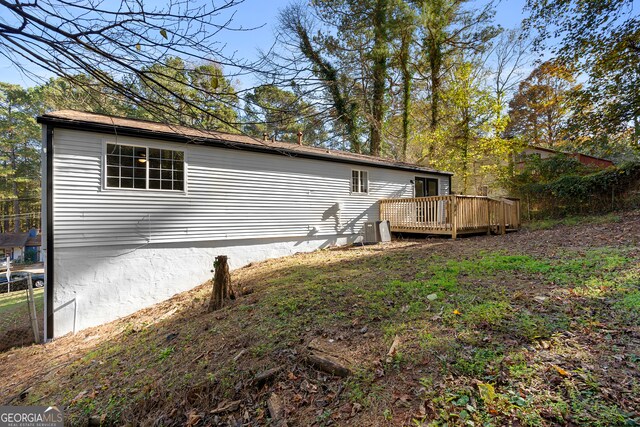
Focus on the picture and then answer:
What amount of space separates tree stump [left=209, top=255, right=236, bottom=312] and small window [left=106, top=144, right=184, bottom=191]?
3.44 meters

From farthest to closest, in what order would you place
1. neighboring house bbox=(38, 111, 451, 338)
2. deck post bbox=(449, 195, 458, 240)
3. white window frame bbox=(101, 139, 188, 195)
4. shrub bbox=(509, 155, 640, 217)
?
shrub bbox=(509, 155, 640, 217), deck post bbox=(449, 195, 458, 240), white window frame bbox=(101, 139, 188, 195), neighboring house bbox=(38, 111, 451, 338)

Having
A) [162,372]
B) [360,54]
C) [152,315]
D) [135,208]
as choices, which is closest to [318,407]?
[162,372]

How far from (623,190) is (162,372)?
15740mm

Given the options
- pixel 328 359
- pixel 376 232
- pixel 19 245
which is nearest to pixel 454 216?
pixel 376 232

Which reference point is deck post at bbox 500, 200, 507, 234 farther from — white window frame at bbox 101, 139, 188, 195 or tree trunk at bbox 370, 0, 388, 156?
white window frame at bbox 101, 139, 188, 195

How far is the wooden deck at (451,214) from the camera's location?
954 cm

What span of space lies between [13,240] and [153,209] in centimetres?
2503

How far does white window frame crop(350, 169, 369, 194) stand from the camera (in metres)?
11.0

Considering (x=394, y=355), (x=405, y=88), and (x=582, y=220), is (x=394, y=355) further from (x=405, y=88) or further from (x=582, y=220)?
(x=405, y=88)

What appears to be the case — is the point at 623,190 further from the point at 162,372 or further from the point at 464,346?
the point at 162,372

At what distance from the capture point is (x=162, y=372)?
3.25 meters

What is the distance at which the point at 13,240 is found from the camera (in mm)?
21750

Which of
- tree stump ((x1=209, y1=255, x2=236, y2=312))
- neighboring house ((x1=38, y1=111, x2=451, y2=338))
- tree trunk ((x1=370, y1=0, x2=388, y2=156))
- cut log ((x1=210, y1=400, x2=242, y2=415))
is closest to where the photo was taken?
cut log ((x1=210, y1=400, x2=242, y2=415))

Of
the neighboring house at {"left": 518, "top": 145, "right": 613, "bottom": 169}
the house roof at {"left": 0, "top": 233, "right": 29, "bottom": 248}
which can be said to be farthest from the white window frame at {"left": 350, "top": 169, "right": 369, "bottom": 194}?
the house roof at {"left": 0, "top": 233, "right": 29, "bottom": 248}
